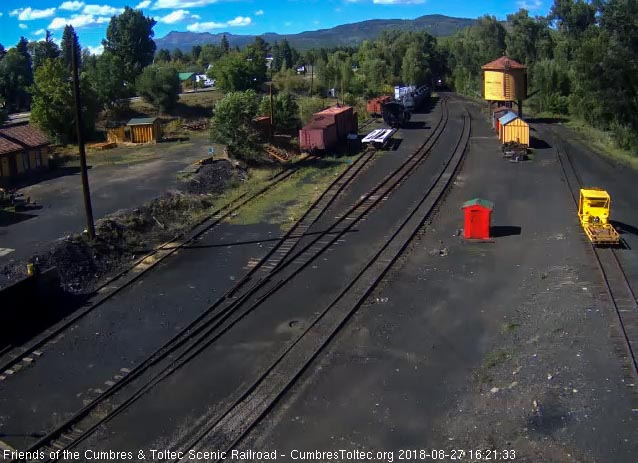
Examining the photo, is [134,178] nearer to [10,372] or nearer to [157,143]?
[157,143]

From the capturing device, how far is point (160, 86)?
5600 cm

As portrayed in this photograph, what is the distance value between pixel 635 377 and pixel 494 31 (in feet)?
274

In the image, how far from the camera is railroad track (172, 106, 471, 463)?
32.9ft

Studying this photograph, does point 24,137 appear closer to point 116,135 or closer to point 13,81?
point 116,135

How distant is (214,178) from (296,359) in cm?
1795

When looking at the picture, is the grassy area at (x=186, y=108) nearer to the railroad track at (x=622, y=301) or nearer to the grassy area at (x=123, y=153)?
the grassy area at (x=123, y=153)

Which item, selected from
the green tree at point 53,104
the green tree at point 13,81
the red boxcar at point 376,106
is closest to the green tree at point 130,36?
the green tree at point 13,81

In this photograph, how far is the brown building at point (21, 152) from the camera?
30.5 m

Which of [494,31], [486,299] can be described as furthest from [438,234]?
[494,31]

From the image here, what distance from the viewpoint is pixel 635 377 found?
11320 mm

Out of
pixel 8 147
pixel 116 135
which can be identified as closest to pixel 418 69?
pixel 116 135

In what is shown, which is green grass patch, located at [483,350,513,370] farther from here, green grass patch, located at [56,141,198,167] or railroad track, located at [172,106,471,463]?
green grass patch, located at [56,141,198,167]

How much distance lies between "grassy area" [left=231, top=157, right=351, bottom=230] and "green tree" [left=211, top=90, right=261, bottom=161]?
125 inches

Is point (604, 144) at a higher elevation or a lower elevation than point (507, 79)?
lower
